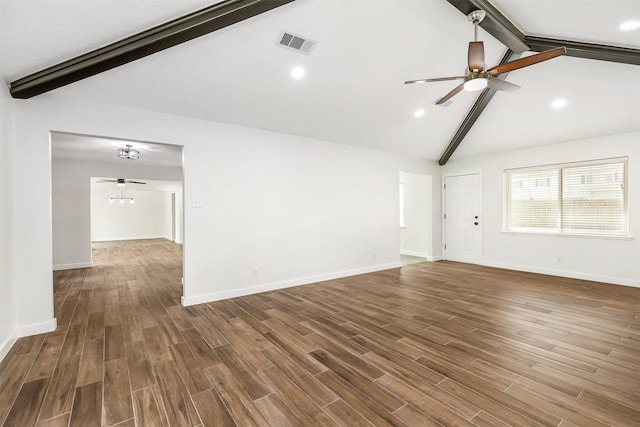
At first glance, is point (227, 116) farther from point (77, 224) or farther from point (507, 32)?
point (77, 224)

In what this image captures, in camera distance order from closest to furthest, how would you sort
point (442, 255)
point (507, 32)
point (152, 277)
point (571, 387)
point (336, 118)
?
1. point (571, 387)
2. point (507, 32)
3. point (336, 118)
4. point (152, 277)
5. point (442, 255)

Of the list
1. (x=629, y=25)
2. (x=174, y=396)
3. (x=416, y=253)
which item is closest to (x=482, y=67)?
(x=629, y=25)

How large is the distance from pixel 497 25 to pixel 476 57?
1027mm

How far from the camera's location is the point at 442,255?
23.7 ft

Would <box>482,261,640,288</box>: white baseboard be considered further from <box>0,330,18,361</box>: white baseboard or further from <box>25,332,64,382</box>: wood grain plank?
<box>0,330,18,361</box>: white baseboard

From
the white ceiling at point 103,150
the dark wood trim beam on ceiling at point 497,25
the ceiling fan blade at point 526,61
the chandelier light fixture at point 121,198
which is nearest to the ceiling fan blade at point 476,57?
the ceiling fan blade at point 526,61

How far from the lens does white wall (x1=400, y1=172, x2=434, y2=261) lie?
7.10 meters

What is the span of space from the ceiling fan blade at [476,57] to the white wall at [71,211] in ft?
26.3

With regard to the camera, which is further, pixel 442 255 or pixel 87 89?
pixel 442 255

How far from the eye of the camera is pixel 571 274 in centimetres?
524

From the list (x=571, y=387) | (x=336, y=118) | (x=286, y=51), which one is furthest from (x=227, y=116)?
(x=571, y=387)

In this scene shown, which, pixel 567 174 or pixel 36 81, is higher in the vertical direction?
pixel 36 81

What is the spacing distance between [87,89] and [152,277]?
3.67 metres

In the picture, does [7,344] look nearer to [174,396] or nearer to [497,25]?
[174,396]
